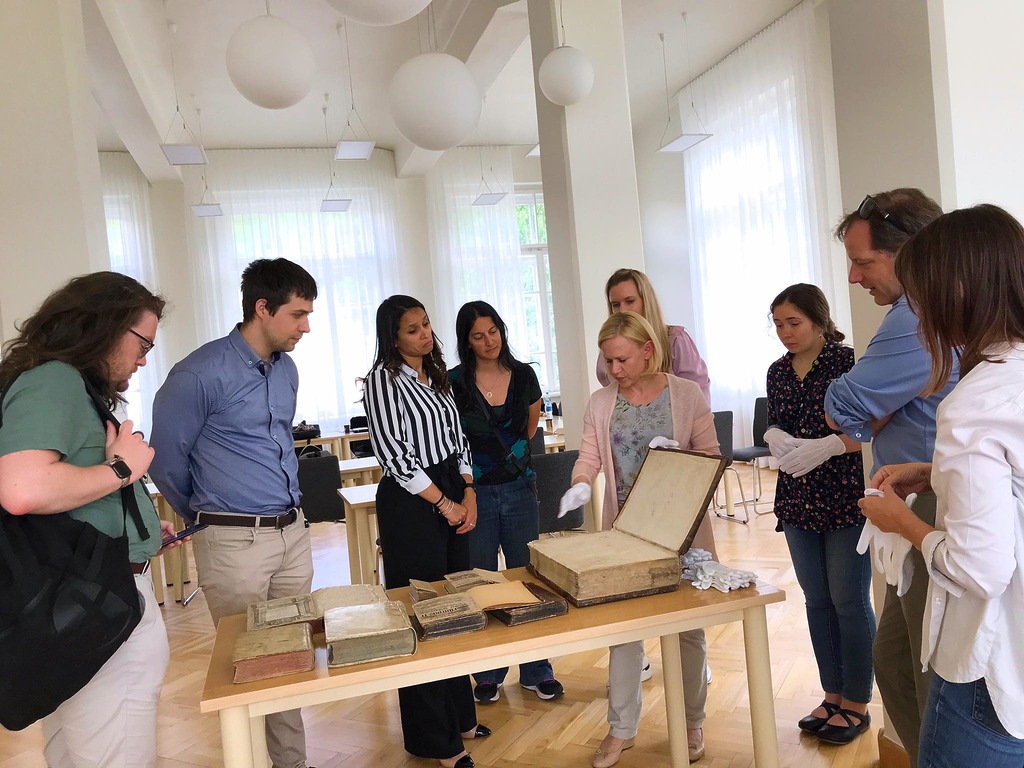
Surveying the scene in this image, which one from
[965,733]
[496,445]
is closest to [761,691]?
[965,733]

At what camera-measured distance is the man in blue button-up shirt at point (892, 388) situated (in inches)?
73.2

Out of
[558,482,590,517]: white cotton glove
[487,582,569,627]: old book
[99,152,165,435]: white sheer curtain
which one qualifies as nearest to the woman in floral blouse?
[558,482,590,517]: white cotton glove

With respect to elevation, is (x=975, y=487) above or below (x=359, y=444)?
above

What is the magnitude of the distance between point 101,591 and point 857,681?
225 centimetres

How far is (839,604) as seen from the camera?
2.53 meters

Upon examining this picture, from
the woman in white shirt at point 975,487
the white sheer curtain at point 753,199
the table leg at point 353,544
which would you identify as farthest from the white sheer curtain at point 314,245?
the woman in white shirt at point 975,487

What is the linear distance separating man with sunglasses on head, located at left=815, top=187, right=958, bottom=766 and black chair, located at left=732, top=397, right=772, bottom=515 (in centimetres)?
406

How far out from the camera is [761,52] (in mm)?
7801

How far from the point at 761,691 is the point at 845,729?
40.5 inches

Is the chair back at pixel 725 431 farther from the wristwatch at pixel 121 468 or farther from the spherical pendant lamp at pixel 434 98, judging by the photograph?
the wristwatch at pixel 121 468

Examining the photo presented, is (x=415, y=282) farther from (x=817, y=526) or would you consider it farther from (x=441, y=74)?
(x=817, y=526)

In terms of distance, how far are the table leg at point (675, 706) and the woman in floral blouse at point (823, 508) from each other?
1.93 ft

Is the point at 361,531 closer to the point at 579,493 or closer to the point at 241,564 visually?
the point at 241,564

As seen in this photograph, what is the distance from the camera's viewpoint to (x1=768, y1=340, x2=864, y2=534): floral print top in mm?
2502
